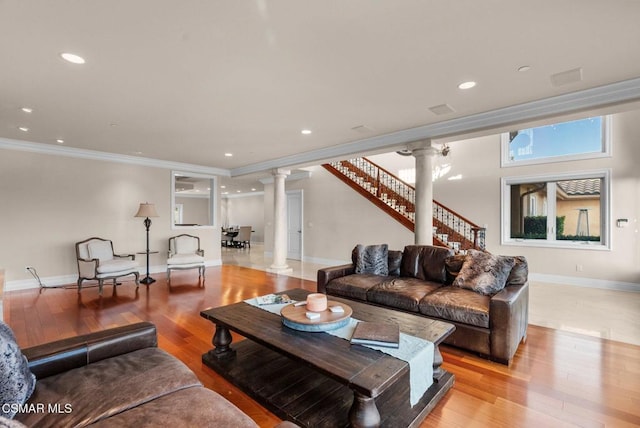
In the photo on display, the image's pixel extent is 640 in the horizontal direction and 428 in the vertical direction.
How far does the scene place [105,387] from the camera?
1393 millimetres

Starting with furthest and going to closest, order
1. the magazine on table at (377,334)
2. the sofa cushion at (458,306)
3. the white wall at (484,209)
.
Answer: the white wall at (484,209) < the sofa cushion at (458,306) < the magazine on table at (377,334)

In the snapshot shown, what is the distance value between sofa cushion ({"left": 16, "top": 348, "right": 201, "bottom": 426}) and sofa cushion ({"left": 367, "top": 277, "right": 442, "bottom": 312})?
2.26m

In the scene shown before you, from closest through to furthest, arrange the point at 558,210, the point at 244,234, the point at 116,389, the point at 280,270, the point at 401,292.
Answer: the point at 116,389
the point at 401,292
the point at 558,210
the point at 280,270
the point at 244,234

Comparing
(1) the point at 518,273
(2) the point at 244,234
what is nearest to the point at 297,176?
(2) the point at 244,234

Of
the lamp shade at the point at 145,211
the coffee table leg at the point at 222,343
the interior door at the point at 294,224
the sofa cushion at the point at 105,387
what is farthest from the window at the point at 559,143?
the lamp shade at the point at 145,211

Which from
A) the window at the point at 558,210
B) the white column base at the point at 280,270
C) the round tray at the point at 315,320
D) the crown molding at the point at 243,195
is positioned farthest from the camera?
the crown molding at the point at 243,195

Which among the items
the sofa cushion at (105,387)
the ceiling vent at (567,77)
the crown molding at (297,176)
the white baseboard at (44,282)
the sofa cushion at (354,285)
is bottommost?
the white baseboard at (44,282)

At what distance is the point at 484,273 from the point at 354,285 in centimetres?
145

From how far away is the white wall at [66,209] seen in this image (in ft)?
17.0

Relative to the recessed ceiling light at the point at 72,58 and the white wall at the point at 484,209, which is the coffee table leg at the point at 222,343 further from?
the white wall at the point at 484,209

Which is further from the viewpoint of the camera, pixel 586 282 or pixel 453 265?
pixel 586 282

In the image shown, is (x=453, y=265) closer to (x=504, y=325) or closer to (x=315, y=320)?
(x=504, y=325)

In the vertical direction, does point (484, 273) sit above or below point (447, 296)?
above

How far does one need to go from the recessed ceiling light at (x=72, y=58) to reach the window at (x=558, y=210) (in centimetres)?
705
